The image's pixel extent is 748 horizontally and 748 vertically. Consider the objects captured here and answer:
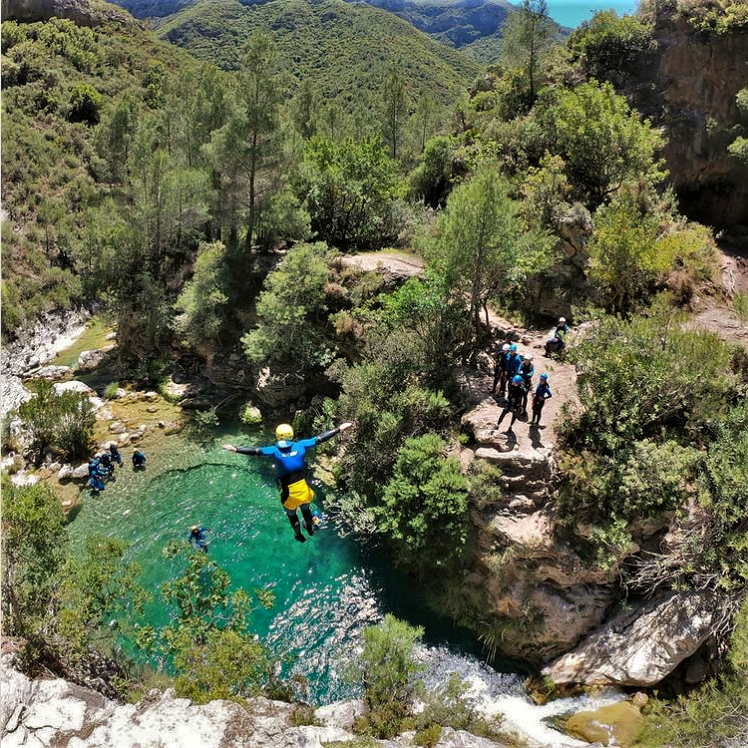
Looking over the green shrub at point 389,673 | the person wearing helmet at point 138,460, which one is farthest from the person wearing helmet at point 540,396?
the person wearing helmet at point 138,460

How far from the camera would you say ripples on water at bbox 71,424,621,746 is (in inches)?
592

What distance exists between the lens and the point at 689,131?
29.1 m

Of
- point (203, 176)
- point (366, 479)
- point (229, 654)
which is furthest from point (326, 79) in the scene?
point (229, 654)

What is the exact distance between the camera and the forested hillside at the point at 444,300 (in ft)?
47.9

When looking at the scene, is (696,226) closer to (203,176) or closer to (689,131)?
(689,131)

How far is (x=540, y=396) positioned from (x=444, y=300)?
6140 millimetres

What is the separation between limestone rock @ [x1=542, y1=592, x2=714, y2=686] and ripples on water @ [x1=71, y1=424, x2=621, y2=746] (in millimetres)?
743

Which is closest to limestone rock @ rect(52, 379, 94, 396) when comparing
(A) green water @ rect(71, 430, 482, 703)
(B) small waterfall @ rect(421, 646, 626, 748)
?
(A) green water @ rect(71, 430, 482, 703)

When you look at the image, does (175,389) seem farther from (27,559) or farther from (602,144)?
(602,144)

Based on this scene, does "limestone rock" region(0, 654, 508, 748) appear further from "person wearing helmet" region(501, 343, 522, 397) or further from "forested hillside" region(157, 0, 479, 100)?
"forested hillside" region(157, 0, 479, 100)

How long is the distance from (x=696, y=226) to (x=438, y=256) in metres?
14.3

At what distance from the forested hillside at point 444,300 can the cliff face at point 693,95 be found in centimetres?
92

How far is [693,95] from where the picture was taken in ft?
95.7

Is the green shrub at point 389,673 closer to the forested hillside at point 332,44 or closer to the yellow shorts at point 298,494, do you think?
the yellow shorts at point 298,494
